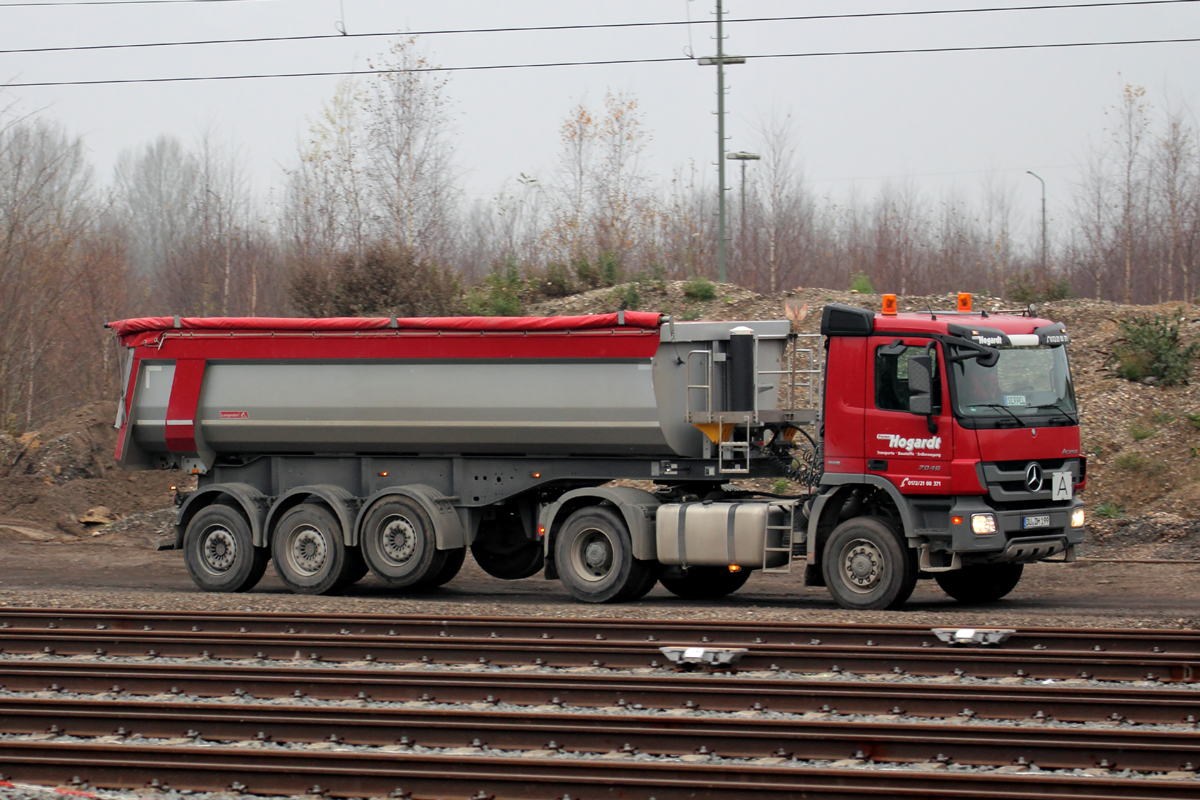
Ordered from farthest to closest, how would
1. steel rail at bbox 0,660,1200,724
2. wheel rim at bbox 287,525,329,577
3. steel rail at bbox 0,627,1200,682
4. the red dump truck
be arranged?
wheel rim at bbox 287,525,329,577 → the red dump truck → steel rail at bbox 0,627,1200,682 → steel rail at bbox 0,660,1200,724

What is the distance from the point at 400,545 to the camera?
15047 millimetres

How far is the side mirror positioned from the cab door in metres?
0.07

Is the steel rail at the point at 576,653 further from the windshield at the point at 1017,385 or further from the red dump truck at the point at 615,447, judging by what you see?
the windshield at the point at 1017,385

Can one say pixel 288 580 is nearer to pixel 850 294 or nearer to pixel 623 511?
pixel 623 511

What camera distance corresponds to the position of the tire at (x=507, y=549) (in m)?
16.0

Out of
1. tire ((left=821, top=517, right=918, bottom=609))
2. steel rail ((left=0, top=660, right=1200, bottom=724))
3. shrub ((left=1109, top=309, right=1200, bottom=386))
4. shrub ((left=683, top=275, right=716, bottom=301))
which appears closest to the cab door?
tire ((left=821, top=517, right=918, bottom=609))

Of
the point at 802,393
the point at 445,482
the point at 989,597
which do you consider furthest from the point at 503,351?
the point at 989,597

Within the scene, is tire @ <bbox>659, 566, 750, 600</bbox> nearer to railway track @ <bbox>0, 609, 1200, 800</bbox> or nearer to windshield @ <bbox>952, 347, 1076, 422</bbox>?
railway track @ <bbox>0, 609, 1200, 800</bbox>

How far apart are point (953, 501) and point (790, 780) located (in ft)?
20.5

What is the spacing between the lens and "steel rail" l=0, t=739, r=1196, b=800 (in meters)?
6.68

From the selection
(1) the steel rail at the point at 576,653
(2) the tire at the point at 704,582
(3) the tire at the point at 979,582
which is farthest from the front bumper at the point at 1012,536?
(2) the tire at the point at 704,582

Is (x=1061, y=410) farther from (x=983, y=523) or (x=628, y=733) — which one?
(x=628, y=733)

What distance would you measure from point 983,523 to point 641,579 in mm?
4015

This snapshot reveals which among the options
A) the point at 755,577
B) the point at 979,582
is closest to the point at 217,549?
the point at 755,577
